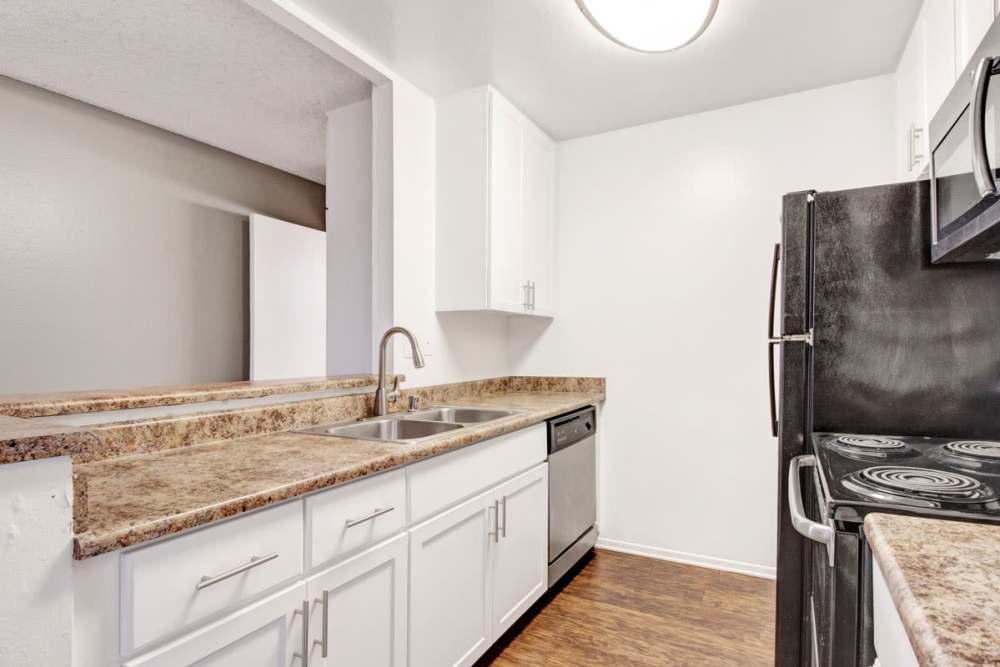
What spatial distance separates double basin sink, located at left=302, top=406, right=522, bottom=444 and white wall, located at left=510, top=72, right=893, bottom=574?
904 mm

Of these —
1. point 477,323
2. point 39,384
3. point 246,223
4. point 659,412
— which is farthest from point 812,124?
point 39,384

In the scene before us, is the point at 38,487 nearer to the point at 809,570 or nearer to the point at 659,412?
the point at 809,570

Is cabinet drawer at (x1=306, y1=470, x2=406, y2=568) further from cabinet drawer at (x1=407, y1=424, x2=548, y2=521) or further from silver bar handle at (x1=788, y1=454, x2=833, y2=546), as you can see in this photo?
silver bar handle at (x1=788, y1=454, x2=833, y2=546)

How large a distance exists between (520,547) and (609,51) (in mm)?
2036

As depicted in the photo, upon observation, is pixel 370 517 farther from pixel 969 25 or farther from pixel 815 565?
pixel 969 25

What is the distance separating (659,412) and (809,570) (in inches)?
55.6

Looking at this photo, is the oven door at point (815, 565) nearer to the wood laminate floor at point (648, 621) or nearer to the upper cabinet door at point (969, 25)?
the wood laminate floor at point (648, 621)

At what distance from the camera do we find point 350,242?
2684 mm

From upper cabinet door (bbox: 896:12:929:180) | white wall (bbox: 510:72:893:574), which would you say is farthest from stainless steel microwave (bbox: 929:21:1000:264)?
white wall (bbox: 510:72:893:574)

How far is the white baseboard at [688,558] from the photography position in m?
2.61

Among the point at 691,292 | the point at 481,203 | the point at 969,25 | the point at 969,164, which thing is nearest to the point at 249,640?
the point at 969,164

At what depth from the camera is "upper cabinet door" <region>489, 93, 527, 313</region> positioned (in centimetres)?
255

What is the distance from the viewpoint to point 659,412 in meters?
2.88

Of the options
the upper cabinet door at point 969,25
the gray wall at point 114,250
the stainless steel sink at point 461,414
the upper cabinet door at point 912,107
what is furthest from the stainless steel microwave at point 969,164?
the gray wall at point 114,250
